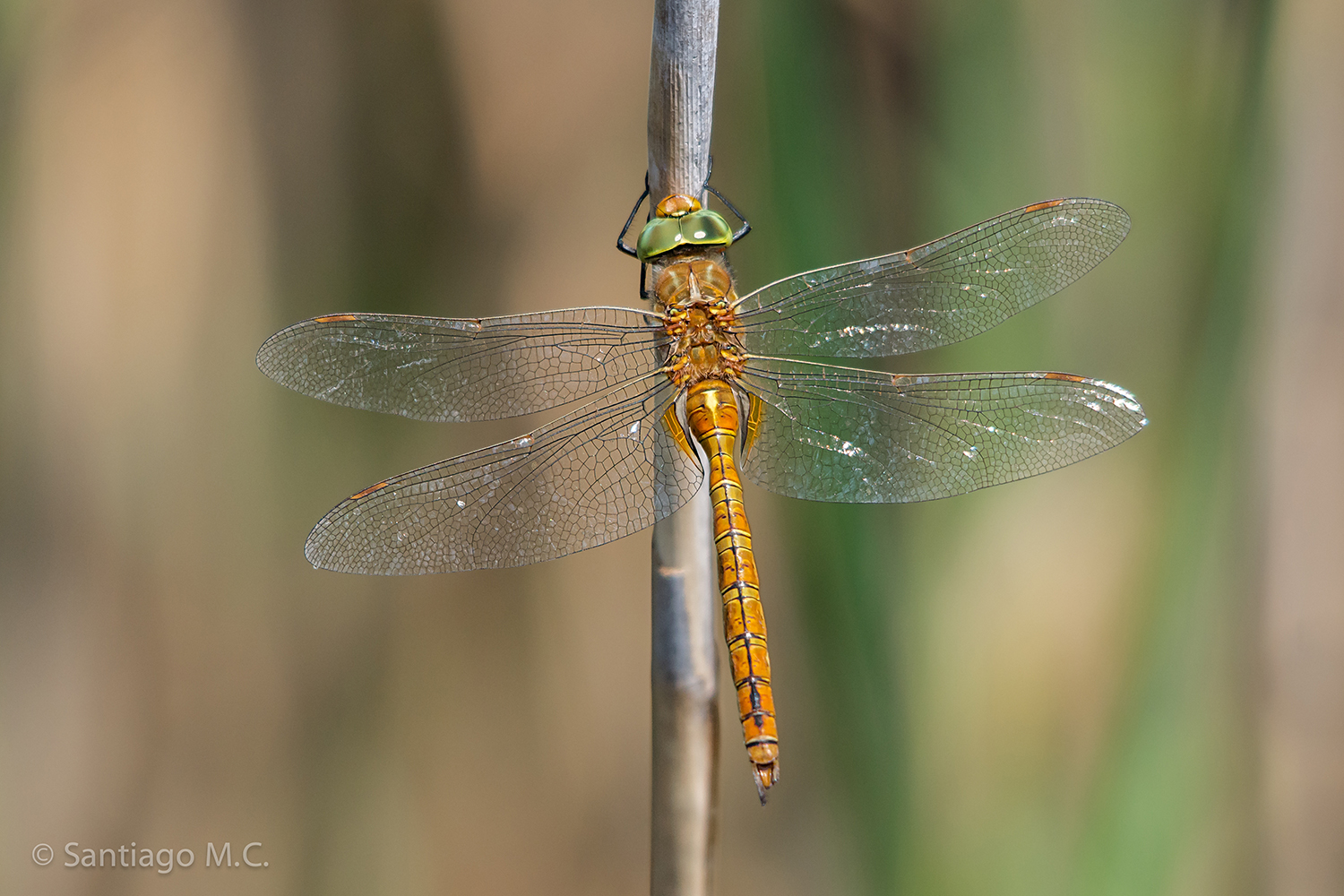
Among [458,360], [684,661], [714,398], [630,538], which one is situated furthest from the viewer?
[630,538]

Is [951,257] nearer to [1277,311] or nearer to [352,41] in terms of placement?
[1277,311]

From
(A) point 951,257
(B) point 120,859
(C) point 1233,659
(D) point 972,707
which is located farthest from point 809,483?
(B) point 120,859

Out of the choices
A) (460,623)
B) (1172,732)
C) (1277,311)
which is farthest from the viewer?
(460,623)

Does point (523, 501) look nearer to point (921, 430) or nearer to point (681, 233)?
point (681, 233)

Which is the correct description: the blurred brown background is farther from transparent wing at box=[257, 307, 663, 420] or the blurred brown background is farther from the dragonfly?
transparent wing at box=[257, 307, 663, 420]

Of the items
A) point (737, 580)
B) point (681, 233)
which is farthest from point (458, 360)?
point (737, 580)

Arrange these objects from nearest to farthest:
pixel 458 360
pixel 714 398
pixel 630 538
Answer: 1. pixel 458 360
2. pixel 714 398
3. pixel 630 538

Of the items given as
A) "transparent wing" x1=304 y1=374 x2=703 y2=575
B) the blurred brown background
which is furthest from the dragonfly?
the blurred brown background
